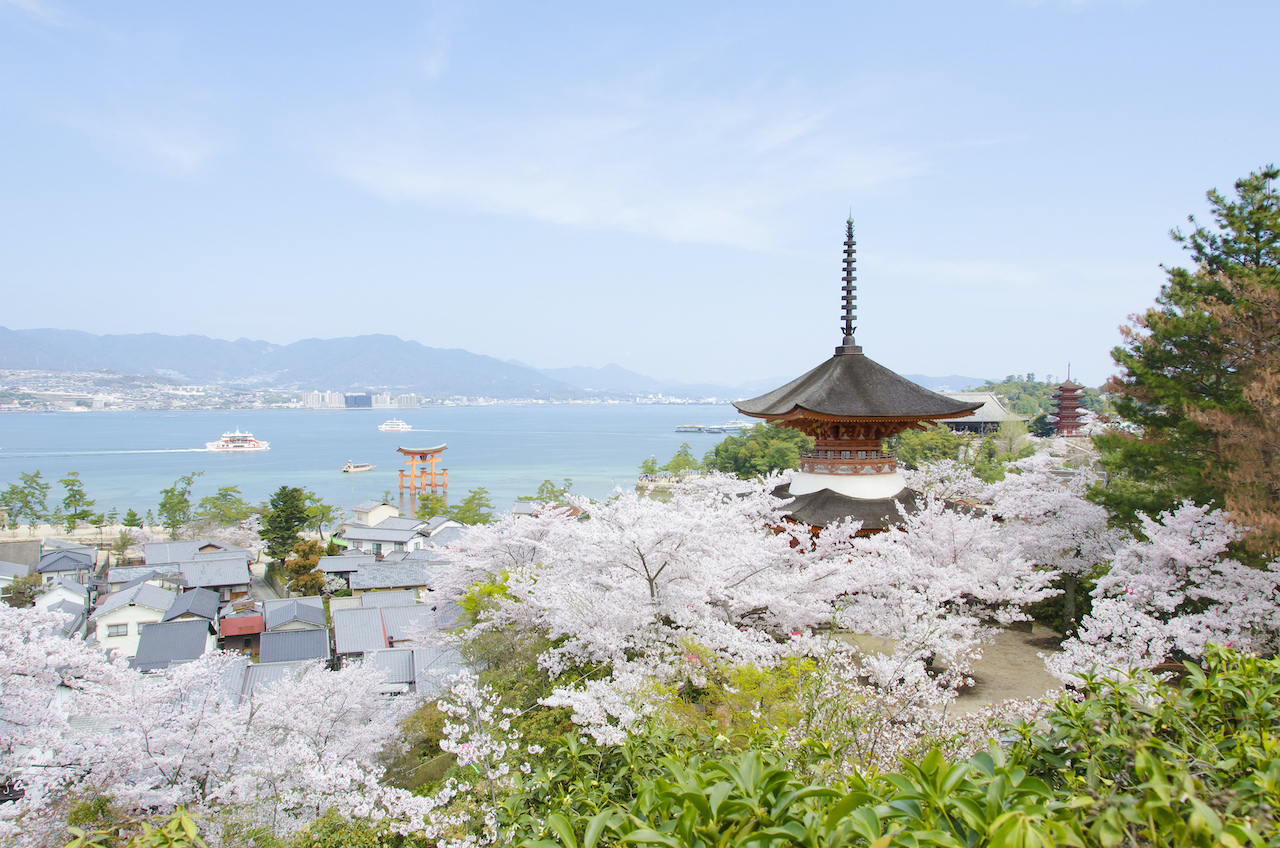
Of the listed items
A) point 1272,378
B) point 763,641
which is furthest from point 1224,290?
point 763,641

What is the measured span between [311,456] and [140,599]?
Result: 65.5 meters

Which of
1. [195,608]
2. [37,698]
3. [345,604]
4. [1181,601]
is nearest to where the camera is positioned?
[1181,601]

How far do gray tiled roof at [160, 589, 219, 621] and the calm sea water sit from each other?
12.4m

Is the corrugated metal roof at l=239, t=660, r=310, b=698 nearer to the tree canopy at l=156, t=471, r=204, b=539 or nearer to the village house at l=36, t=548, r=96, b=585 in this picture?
the village house at l=36, t=548, r=96, b=585

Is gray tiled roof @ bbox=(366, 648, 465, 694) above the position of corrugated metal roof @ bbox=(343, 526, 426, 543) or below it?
above

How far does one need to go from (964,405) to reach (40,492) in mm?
44756

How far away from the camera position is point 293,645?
620 inches

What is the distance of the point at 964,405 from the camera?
9352mm

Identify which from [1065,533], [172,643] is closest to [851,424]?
[1065,533]

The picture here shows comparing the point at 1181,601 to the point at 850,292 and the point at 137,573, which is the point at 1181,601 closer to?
the point at 850,292

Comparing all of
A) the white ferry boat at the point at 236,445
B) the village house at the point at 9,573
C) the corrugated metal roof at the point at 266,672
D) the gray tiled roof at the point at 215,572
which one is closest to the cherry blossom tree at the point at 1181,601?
the corrugated metal roof at the point at 266,672

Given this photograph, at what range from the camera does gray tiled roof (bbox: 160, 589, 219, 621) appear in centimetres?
1800

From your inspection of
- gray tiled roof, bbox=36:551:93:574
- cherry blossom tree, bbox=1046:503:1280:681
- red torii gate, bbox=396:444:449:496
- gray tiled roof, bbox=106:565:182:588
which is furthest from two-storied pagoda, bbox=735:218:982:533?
red torii gate, bbox=396:444:449:496

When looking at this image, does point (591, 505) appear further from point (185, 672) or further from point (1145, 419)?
point (1145, 419)
